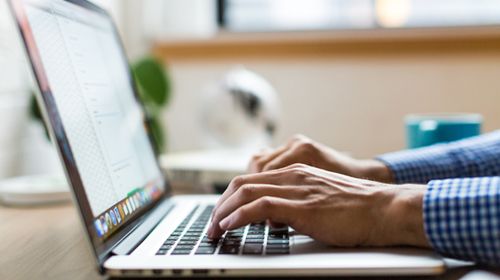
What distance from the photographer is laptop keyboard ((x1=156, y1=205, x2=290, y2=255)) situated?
0.59 meters

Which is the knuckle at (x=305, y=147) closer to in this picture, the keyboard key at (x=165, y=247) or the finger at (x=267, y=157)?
the finger at (x=267, y=157)

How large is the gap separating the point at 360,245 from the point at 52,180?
751 mm

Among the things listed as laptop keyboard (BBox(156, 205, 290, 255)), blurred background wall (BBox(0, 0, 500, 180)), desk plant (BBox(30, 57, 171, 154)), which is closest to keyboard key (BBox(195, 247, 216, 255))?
laptop keyboard (BBox(156, 205, 290, 255))

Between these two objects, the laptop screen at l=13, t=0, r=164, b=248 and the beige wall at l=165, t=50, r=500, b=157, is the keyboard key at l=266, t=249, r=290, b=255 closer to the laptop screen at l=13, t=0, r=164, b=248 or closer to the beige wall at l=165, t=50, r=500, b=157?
the laptop screen at l=13, t=0, r=164, b=248

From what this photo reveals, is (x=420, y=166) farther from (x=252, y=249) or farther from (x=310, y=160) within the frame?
(x=252, y=249)

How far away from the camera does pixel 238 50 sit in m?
1.90

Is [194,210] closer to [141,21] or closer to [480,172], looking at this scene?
[480,172]

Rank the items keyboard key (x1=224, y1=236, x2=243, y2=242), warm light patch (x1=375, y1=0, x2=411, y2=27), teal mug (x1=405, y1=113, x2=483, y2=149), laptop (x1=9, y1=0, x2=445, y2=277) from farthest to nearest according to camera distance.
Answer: warm light patch (x1=375, y1=0, x2=411, y2=27), teal mug (x1=405, y1=113, x2=483, y2=149), keyboard key (x1=224, y1=236, x2=243, y2=242), laptop (x1=9, y1=0, x2=445, y2=277)

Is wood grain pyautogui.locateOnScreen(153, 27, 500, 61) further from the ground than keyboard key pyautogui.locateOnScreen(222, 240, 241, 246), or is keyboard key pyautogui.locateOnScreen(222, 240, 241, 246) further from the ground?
wood grain pyautogui.locateOnScreen(153, 27, 500, 61)

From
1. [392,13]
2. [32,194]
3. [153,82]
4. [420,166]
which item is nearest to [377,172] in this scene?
[420,166]

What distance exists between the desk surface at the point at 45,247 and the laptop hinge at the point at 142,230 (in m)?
0.03

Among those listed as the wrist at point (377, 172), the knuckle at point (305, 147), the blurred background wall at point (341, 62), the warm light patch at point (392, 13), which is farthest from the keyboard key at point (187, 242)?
the warm light patch at point (392, 13)

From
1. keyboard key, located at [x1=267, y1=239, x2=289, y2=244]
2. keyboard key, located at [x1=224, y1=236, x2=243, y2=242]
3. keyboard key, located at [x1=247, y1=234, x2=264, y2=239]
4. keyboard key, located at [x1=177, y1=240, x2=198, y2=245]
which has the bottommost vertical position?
keyboard key, located at [x1=267, y1=239, x2=289, y2=244]

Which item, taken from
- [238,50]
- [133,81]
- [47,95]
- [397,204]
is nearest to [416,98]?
[238,50]
